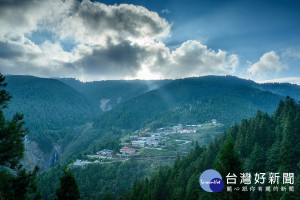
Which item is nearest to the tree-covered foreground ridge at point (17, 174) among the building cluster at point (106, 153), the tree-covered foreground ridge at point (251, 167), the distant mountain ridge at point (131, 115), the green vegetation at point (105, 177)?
the tree-covered foreground ridge at point (251, 167)

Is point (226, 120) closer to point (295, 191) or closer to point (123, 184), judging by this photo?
point (123, 184)

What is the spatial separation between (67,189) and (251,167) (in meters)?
21.0

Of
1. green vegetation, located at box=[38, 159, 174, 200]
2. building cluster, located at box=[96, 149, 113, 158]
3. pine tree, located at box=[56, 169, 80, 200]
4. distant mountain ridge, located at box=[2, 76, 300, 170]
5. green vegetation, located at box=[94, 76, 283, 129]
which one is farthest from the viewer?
green vegetation, located at box=[94, 76, 283, 129]

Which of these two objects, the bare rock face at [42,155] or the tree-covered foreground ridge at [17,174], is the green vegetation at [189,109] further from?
the tree-covered foreground ridge at [17,174]

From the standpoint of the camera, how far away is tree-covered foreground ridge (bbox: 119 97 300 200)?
10297mm

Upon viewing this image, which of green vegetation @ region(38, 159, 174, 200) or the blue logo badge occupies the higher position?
the blue logo badge

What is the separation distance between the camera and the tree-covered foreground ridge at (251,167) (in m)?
10.3

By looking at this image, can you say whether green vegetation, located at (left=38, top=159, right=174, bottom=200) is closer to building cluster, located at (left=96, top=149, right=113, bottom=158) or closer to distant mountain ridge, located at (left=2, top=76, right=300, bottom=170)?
building cluster, located at (left=96, top=149, right=113, bottom=158)

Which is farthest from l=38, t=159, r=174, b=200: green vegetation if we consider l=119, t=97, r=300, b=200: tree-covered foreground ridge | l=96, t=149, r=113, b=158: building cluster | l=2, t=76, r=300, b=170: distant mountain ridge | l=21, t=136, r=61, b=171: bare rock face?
l=2, t=76, r=300, b=170: distant mountain ridge

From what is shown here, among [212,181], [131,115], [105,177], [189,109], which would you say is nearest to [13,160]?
[212,181]

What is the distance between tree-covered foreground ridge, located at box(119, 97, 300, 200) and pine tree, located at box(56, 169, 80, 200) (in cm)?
692

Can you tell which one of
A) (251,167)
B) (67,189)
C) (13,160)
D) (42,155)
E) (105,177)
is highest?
(13,160)

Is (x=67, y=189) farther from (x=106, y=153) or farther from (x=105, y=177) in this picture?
(x=106, y=153)

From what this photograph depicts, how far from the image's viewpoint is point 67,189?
10.4m
